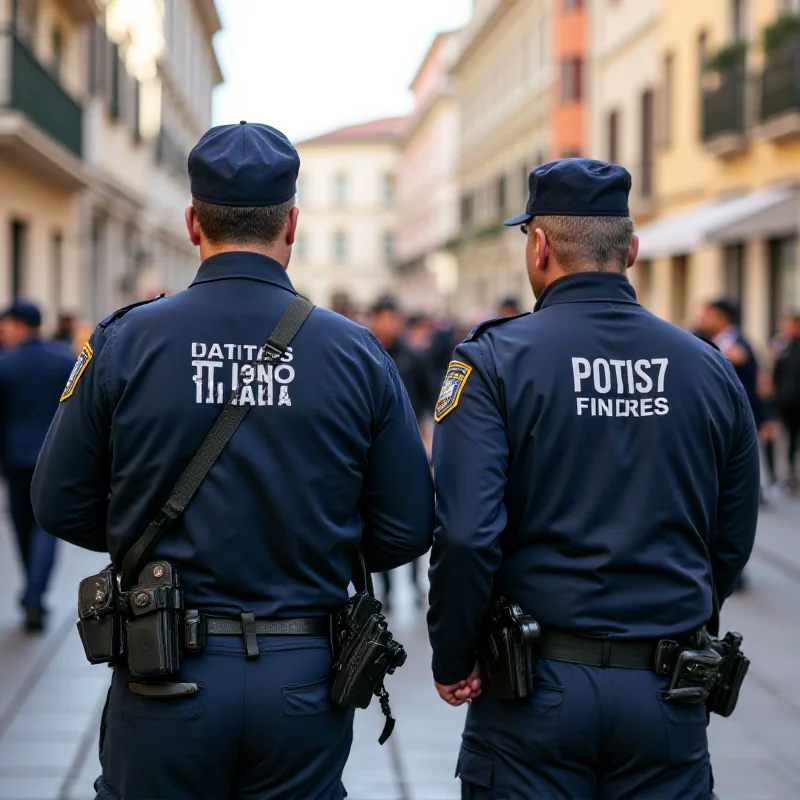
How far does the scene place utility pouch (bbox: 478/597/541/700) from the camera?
3.21 meters

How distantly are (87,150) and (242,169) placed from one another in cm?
2219

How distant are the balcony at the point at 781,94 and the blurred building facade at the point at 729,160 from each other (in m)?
0.02

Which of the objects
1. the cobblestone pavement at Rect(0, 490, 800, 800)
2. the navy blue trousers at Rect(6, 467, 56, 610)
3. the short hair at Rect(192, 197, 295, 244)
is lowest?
the cobblestone pavement at Rect(0, 490, 800, 800)

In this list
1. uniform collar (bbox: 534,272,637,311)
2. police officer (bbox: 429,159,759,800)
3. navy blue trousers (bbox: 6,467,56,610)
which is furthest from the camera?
navy blue trousers (bbox: 6,467,56,610)

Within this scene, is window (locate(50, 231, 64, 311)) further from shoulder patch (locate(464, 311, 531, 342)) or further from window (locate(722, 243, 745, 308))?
shoulder patch (locate(464, 311, 531, 342))

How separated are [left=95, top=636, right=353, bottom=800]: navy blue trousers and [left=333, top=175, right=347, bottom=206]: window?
10076 cm

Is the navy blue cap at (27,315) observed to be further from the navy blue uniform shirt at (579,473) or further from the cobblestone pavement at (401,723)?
the navy blue uniform shirt at (579,473)

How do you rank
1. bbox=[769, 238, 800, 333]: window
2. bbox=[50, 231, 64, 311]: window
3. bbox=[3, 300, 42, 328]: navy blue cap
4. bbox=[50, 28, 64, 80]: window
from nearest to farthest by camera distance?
1. bbox=[3, 300, 42, 328]: navy blue cap
2. bbox=[769, 238, 800, 333]: window
3. bbox=[50, 28, 64, 80]: window
4. bbox=[50, 231, 64, 311]: window

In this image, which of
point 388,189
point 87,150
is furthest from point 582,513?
point 388,189

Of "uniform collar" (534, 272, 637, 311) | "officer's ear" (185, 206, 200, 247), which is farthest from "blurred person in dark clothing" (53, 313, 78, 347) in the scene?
"uniform collar" (534, 272, 637, 311)

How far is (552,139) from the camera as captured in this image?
40969 mm

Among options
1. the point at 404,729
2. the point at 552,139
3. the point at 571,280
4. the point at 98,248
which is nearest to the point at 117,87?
the point at 98,248

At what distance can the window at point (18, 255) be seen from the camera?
2059 cm

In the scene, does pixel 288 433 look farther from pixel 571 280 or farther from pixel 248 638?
pixel 571 280
